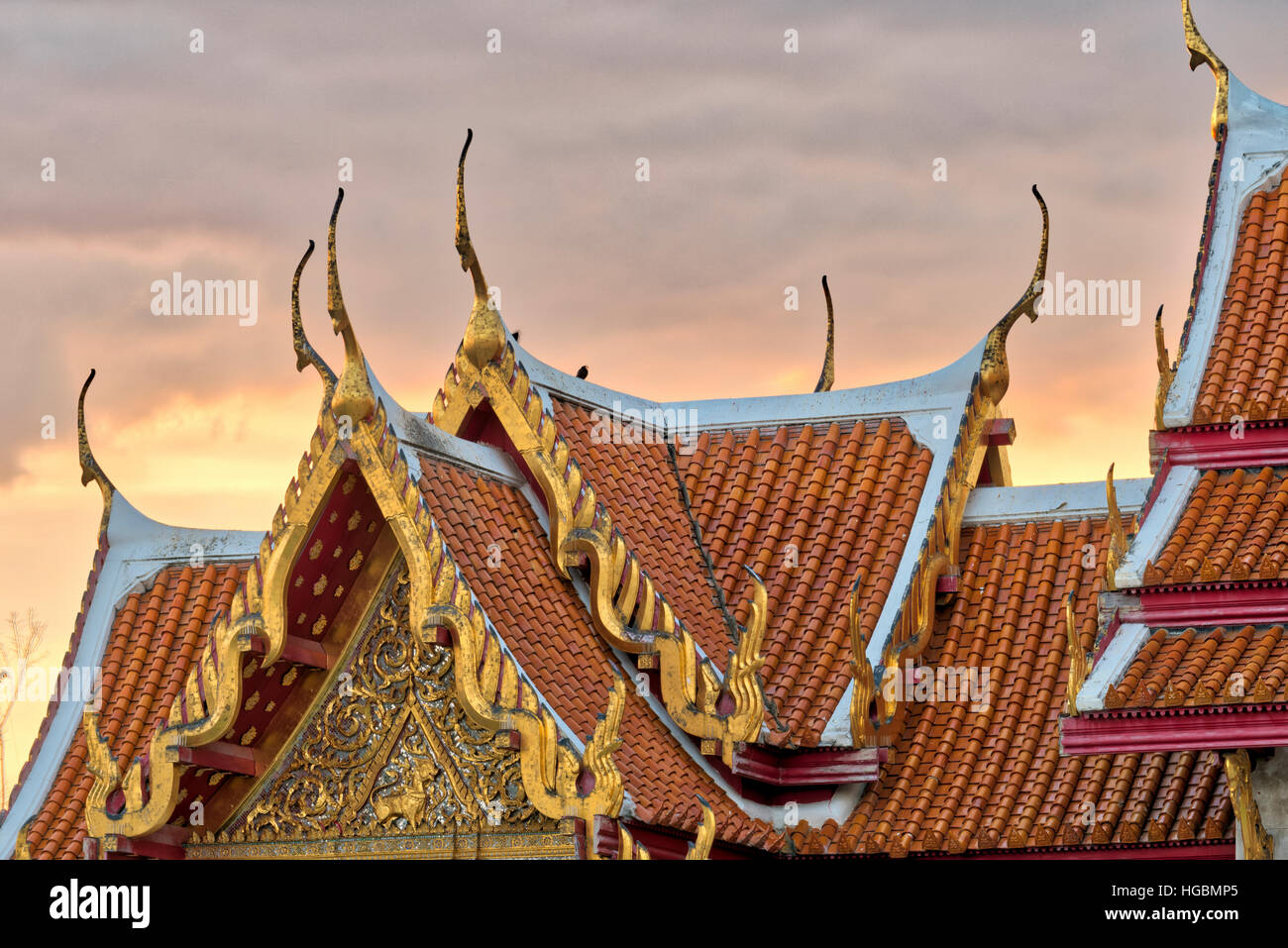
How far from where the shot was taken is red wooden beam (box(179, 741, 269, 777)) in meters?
18.0

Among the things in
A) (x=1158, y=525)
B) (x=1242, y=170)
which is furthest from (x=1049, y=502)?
(x=1158, y=525)

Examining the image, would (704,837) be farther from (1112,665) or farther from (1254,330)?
(1254,330)

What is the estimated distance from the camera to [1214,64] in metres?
19.7

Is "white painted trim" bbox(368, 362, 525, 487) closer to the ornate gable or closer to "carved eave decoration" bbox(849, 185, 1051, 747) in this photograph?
the ornate gable

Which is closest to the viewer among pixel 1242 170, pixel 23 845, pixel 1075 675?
pixel 1075 675

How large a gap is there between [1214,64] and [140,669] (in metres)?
8.99

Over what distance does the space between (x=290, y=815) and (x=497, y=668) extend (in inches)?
77.8

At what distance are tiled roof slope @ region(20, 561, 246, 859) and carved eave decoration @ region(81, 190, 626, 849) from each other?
2.21 metres
